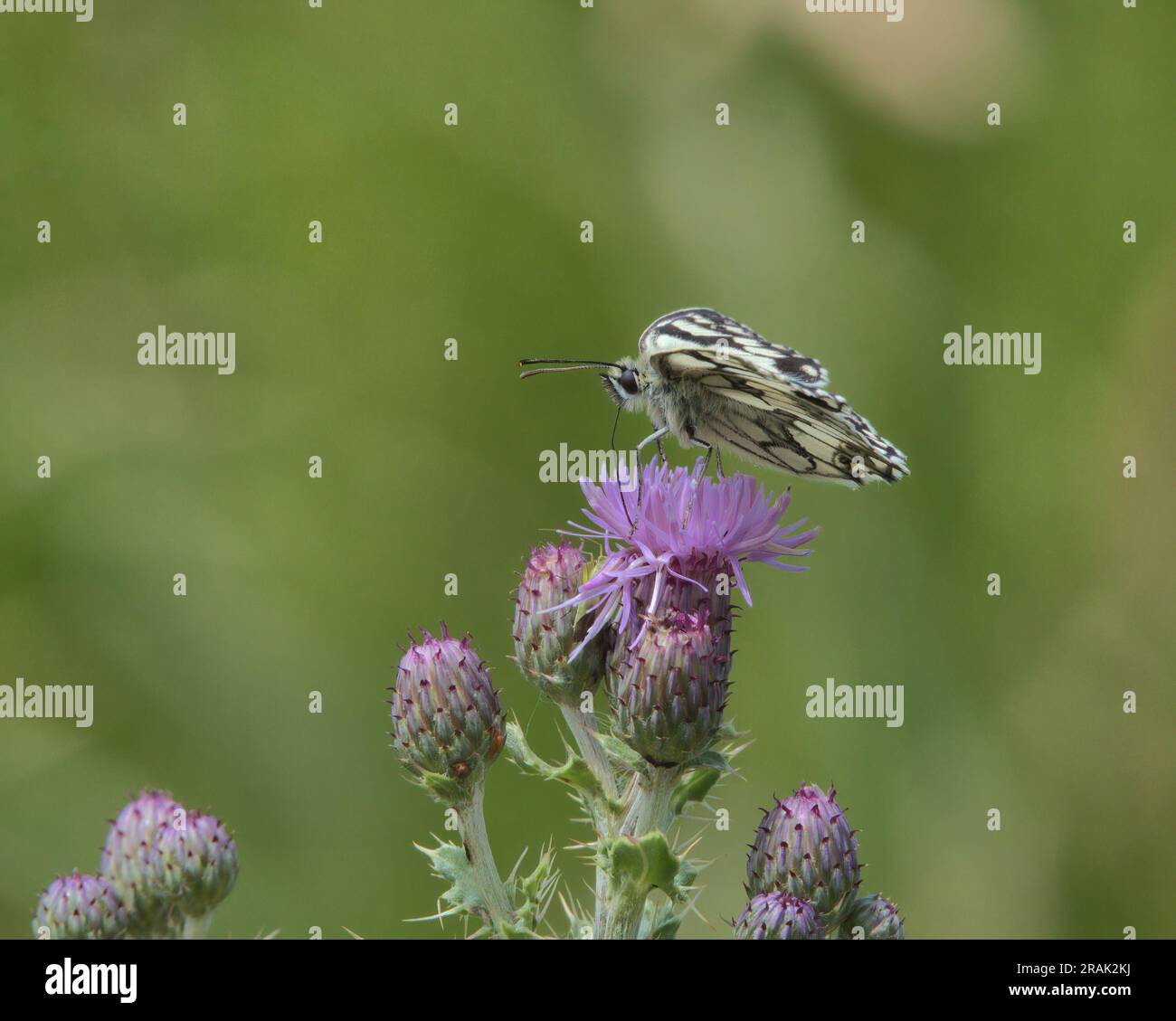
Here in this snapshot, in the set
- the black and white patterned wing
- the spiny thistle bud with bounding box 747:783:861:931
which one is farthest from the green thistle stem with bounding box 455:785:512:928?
the black and white patterned wing

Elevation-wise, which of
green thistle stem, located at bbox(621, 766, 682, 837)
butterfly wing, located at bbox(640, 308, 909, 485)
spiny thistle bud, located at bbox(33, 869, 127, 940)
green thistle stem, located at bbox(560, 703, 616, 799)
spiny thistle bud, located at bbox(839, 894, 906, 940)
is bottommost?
spiny thistle bud, located at bbox(839, 894, 906, 940)

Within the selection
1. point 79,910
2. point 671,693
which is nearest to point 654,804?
point 671,693

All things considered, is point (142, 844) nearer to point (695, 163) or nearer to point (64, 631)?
point (64, 631)

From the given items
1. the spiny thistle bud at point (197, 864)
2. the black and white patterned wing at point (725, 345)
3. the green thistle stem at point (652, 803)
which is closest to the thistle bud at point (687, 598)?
the green thistle stem at point (652, 803)

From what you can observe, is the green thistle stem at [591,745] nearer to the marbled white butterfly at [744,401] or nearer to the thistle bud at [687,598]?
the thistle bud at [687,598]

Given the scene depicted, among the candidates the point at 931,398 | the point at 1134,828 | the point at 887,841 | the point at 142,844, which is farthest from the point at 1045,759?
the point at 142,844

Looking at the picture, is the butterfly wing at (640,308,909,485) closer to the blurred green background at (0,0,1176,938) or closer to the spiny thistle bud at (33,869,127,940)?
the blurred green background at (0,0,1176,938)

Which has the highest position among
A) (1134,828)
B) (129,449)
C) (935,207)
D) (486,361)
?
(935,207)

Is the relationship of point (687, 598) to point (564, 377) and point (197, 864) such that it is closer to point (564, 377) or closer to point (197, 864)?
point (197, 864)
